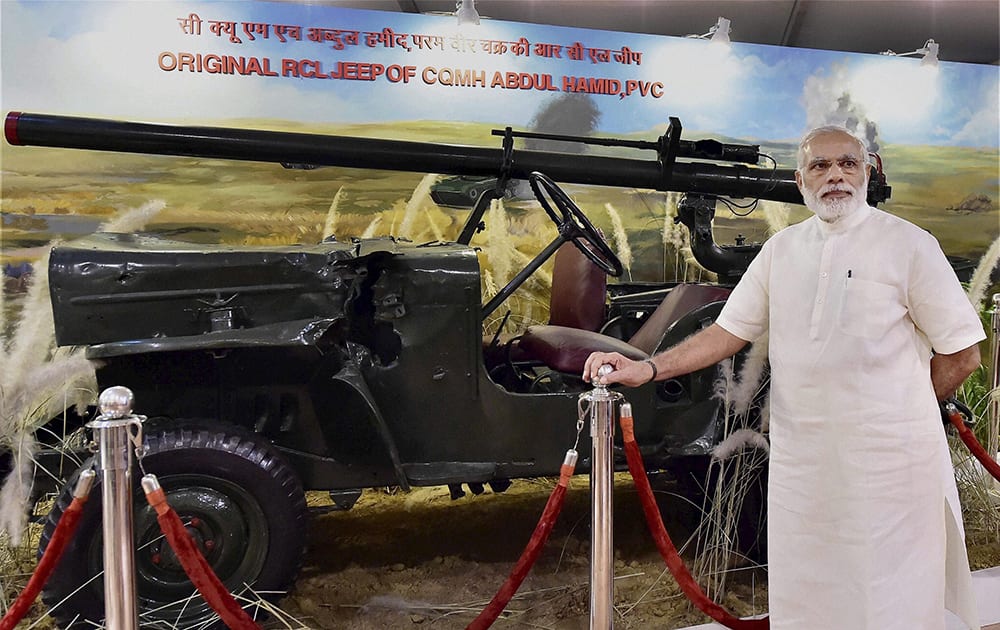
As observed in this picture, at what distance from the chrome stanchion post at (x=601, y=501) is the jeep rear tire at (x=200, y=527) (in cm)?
105

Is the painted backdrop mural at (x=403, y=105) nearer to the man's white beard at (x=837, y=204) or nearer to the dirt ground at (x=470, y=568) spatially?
the dirt ground at (x=470, y=568)

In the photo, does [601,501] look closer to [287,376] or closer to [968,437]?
[287,376]

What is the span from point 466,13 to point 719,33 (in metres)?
Result: 1.54

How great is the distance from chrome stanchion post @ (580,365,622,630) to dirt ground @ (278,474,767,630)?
0.82 meters

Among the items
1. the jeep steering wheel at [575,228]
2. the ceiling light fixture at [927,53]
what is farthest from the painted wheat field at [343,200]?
the jeep steering wheel at [575,228]

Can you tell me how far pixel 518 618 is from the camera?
2.67 metres

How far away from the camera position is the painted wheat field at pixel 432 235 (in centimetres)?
282

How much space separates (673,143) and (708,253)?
1.93 feet

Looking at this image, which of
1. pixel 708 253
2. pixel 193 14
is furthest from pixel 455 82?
pixel 708 253

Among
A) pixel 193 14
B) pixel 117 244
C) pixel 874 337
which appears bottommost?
pixel 874 337

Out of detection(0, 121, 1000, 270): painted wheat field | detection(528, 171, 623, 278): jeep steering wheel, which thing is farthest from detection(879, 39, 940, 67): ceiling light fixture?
detection(528, 171, 623, 278): jeep steering wheel

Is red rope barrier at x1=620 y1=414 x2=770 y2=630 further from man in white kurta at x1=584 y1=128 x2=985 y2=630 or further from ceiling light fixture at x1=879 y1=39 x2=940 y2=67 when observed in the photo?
ceiling light fixture at x1=879 y1=39 x2=940 y2=67

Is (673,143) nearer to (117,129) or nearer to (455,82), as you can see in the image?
(455,82)

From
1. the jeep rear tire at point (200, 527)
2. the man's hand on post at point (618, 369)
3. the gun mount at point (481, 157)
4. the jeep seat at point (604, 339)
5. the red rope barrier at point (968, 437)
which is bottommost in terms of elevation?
the jeep rear tire at point (200, 527)
